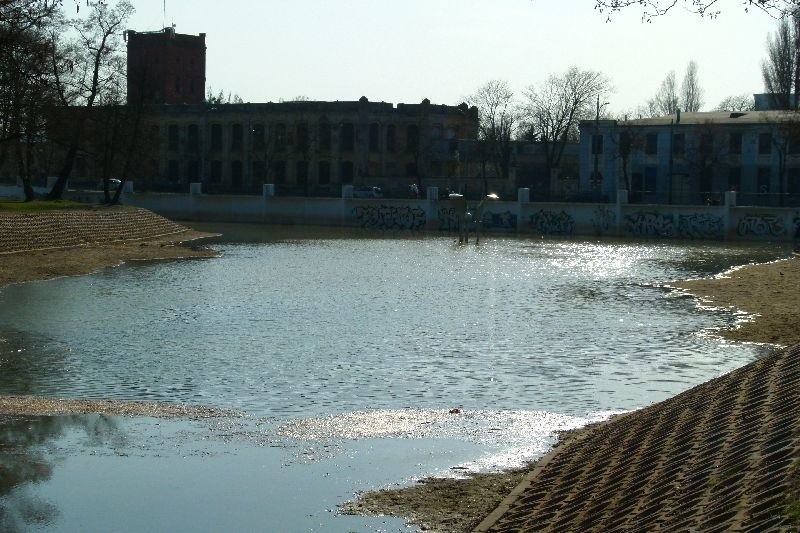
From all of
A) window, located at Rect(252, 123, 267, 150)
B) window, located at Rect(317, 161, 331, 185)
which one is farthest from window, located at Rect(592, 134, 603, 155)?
window, located at Rect(252, 123, 267, 150)

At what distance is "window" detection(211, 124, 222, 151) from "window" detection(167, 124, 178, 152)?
3.72 meters

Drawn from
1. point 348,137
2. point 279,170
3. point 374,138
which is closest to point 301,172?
point 279,170

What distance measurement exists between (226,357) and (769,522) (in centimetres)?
1627

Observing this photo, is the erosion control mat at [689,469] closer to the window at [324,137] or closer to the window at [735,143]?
the window at [735,143]

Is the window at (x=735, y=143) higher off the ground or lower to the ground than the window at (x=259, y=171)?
higher

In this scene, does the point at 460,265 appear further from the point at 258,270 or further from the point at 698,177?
the point at 698,177

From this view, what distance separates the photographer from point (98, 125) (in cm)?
7750

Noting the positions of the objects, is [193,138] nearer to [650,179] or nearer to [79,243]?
[650,179]

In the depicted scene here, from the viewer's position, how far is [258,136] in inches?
4759

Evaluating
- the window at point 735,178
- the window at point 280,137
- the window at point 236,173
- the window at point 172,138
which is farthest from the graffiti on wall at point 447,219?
the window at point 172,138

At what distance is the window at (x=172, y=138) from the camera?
123m

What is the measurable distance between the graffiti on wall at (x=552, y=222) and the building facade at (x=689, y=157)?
645 cm

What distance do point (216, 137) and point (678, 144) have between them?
46346mm

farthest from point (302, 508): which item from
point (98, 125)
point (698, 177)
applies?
point (698, 177)
